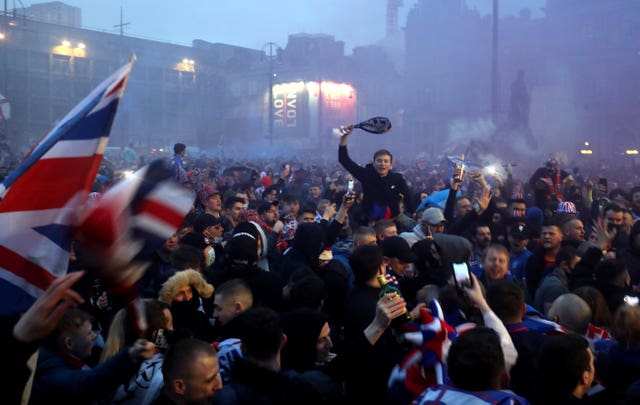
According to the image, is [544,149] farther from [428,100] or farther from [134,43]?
[134,43]

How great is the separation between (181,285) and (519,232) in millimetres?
3960

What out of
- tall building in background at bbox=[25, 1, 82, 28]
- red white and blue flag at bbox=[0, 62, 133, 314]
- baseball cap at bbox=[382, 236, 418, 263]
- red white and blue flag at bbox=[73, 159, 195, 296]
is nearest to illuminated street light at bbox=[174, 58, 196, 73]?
tall building in background at bbox=[25, 1, 82, 28]

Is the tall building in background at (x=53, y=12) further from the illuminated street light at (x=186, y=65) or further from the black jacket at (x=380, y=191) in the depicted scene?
the black jacket at (x=380, y=191)

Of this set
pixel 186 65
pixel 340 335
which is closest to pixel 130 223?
pixel 340 335

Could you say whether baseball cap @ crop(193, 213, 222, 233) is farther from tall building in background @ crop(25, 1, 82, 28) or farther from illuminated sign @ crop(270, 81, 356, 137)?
tall building in background @ crop(25, 1, 82, 28)

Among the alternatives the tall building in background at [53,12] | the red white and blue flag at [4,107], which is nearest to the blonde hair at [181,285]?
the red white and blue flag at [4,107]

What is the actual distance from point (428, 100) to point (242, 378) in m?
60.8

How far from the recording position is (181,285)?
14.7 feet

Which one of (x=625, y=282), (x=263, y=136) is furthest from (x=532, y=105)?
(x=625, y=282)

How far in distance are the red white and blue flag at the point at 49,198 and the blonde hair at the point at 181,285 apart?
1.51 metres

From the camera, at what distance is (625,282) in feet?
16.4

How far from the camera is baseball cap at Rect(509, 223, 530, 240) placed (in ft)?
22.2

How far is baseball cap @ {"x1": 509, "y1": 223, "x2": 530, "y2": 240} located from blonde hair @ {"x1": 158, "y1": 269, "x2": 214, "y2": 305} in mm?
3666

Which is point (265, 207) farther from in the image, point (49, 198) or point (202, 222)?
point (49, 198)
